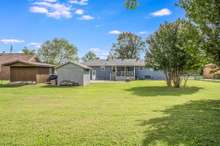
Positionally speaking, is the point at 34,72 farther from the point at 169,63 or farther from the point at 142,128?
the point at 142,128

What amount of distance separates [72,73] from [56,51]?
40.6 meters

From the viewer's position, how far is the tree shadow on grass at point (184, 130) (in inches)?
253

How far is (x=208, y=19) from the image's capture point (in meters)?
11.2

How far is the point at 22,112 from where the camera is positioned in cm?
1062

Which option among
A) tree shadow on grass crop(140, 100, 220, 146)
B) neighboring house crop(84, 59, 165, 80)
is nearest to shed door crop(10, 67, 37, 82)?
neighboring house crop(84, 59, 165, 80)

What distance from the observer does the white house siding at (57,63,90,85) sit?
31062mm

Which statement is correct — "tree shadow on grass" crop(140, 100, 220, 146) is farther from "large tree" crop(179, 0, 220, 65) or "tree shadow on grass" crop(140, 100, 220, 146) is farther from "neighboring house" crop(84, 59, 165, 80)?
"neighboring house" crop(84, 59, 165, 80)

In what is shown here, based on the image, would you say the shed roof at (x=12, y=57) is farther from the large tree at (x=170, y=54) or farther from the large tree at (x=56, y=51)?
the large tree at (x=170, y=54)

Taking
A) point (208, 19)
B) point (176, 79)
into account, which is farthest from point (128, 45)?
point (208, 19)

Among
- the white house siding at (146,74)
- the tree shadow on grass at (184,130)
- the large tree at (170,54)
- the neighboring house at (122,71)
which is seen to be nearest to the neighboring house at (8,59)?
the neighboring house at (122,71)

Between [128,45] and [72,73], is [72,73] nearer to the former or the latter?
[72,73]

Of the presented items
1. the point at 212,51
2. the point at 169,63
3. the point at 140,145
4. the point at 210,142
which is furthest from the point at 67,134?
the point at 169,63

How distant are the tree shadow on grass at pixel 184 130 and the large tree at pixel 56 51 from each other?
6185 centimetres

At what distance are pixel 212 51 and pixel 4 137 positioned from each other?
933 cm
